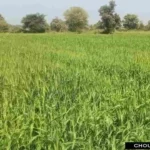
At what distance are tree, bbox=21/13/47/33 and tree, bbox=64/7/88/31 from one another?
27.7 feet

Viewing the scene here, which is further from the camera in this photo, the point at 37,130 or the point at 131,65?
the point at 131,65

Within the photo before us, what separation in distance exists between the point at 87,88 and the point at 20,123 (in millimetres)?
2560

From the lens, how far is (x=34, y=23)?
268 ft

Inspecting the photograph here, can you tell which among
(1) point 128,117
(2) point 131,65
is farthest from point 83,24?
(1) point 128,117

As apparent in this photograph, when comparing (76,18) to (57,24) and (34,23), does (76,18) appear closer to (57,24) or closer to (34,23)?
(57,24)

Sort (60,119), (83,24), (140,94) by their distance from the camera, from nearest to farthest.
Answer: (60,119) < (140,94) < (83,24)

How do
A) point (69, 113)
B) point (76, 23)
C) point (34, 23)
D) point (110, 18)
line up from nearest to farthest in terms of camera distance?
point (69, 113)
point (110, 18)
point (34, 23)
point (76, 23)

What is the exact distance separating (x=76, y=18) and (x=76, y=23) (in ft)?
8.42

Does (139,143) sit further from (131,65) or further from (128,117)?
(131,65)

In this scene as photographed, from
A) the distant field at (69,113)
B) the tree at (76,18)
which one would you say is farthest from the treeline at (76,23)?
the distant field at (69,113)

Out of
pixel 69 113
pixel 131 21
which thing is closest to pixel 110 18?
pixel 131 21

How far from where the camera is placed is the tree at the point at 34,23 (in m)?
81.5

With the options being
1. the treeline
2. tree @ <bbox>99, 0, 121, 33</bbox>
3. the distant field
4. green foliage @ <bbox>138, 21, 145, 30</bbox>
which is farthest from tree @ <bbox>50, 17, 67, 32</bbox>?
the distant field

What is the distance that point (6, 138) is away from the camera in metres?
4.80
